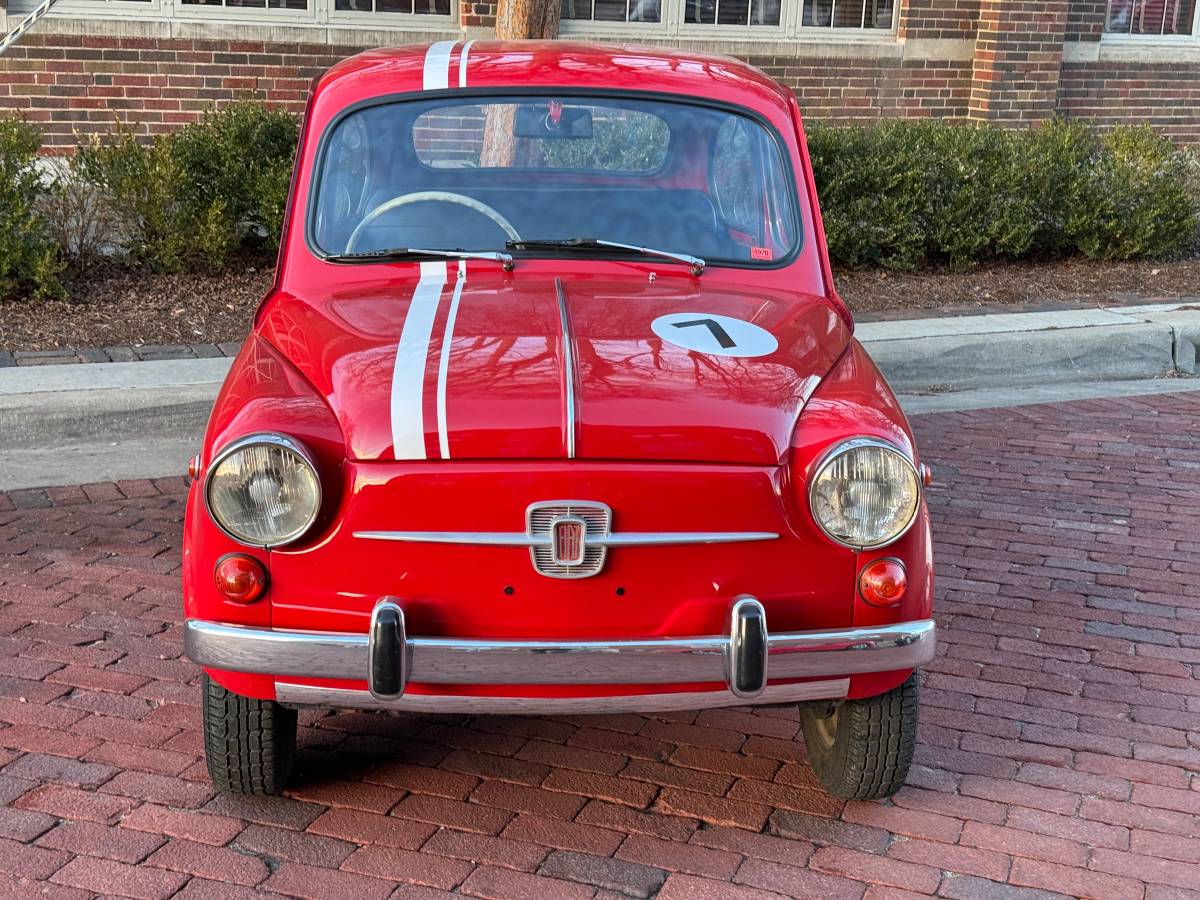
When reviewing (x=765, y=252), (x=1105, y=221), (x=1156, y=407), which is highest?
(x=765, y=252)

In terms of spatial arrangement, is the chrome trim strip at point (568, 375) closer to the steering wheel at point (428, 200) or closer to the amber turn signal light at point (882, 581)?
the steering wheel at point (428, 200)

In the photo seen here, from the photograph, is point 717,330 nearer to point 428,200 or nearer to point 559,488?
point 559,488

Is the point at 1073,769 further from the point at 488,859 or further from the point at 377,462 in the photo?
the point at 377,462

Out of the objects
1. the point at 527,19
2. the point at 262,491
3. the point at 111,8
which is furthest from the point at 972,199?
the point at 262,491

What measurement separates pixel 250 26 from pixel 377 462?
9.42 metres

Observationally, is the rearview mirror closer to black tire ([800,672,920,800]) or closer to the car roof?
the car roof

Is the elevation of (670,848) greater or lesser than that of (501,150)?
lesser

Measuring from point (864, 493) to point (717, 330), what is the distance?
680 millimetres

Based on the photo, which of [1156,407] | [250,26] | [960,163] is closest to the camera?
[1156,407]

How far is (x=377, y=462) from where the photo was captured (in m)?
2.96

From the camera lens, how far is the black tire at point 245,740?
10.8ft

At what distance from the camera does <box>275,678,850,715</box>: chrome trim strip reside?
3.03 m

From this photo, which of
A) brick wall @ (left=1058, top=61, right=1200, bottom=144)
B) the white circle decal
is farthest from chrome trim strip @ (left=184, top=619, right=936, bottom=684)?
brick wall @ (left=1058, top=61, right=1200, bottom=144)

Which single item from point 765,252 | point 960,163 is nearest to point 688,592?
point 765,252
